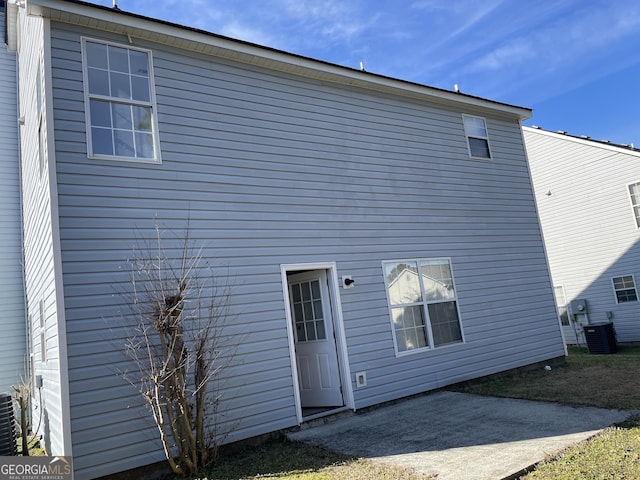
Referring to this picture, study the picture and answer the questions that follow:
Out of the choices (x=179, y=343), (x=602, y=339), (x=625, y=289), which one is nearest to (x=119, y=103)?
(x=179, y=343)

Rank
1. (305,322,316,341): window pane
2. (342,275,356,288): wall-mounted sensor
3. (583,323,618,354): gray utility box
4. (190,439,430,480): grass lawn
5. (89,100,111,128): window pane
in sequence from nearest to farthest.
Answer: (190,439,430,480): grass lawn < (89,100,111,128): window pane < (342,275,356,288): wall-mounted sensor < (305,322,316,341): window pane < (583,323,618,354): gray utility box

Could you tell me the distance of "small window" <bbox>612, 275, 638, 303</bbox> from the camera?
45.9 ft

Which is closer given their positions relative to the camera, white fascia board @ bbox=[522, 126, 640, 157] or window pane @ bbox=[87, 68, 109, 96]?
window pane @ bbox=[87, 68, 109, 96]

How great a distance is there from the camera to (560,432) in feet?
17.0

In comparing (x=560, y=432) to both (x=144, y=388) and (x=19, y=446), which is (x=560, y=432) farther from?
(x=19, y=446)

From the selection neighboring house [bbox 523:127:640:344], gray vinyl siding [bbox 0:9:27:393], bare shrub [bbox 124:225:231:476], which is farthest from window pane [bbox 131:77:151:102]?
neighboring house [bbox 523:127:640:344]

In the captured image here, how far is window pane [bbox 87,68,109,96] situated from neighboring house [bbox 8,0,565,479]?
0.08 feet

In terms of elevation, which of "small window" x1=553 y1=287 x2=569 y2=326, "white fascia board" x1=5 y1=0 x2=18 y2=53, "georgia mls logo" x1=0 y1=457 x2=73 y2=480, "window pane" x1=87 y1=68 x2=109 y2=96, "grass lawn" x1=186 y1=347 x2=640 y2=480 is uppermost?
"white fascia board" x1=5 y1=0 x2=18 y2=53

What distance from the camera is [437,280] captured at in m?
8.59

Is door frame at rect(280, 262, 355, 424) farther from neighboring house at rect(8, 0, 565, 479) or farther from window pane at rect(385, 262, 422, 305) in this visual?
window pane at rect(385, 262, 422, 305)

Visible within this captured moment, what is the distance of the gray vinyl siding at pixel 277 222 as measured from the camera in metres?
5.19

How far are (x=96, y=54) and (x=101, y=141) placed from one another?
1130mm

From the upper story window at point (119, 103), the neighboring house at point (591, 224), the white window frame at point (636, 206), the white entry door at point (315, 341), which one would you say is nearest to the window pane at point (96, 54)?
the upper story window at point (119, 103)

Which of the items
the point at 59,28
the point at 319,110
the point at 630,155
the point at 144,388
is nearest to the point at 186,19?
the point at 59,28
